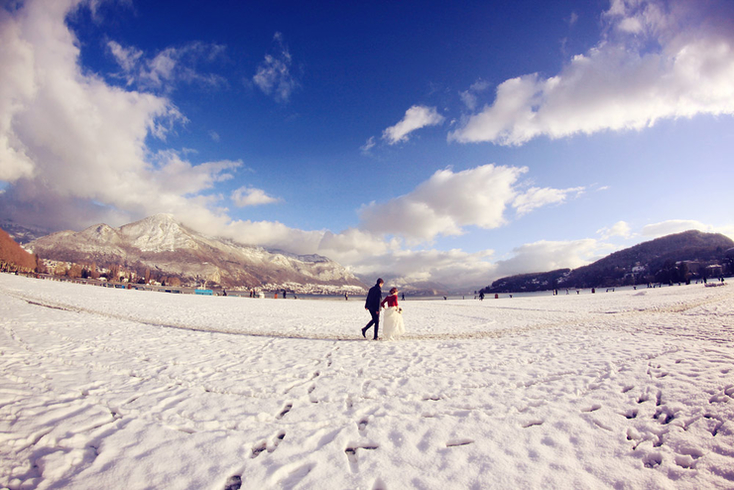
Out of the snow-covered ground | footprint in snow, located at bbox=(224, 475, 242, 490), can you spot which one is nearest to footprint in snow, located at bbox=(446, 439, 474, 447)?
the snow-covered ground

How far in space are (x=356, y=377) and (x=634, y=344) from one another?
10692 millimetres

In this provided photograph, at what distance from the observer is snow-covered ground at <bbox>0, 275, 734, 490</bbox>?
369 cm

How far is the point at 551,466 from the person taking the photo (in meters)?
3.84

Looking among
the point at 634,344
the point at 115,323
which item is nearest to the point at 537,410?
the point at 634,344

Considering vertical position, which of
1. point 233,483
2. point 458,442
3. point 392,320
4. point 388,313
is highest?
point 388,313

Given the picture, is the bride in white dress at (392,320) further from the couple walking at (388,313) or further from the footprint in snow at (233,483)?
the footprint in snow at (233,483)

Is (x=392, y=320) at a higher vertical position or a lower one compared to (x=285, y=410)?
higher

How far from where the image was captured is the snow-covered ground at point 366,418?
369 centimetres

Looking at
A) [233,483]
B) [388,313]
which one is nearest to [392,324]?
[388,313]

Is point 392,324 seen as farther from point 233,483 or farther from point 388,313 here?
point 233,483

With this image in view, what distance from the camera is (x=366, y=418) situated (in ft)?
17.3

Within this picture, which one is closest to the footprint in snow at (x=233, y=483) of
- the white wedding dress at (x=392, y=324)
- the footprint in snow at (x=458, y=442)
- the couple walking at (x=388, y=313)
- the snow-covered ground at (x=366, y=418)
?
the snow-covered ground at (x=366, y=418)

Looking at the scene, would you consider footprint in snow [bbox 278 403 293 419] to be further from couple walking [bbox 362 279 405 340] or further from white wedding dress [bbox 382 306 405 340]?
white wedding dress [bbox 382 306 405 340]

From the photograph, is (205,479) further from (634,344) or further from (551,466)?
(634,344)
